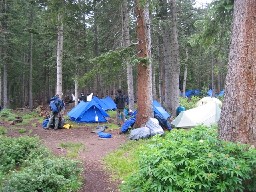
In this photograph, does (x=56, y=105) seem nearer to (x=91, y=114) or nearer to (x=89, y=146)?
(x=91, y=114)

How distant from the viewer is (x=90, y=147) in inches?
370

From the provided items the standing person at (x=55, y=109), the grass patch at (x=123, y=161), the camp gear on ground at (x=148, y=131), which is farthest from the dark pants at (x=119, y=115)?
the grass patch at (x=123, y=161)

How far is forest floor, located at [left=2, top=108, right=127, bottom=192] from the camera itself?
234 inches

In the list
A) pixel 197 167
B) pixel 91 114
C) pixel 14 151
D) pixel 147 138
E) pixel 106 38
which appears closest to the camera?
pixel 197 167

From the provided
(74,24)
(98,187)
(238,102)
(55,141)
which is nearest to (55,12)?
(55,141)

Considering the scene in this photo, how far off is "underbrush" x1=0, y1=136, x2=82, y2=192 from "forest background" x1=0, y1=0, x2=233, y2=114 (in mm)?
3244

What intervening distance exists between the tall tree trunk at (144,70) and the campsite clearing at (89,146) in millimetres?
1185

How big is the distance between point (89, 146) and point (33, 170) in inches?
155

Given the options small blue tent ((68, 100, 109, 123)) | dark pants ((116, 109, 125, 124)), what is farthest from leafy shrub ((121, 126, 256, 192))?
small blue tent ((68, 100, 109, 123))

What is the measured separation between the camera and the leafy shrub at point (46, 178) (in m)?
5.12

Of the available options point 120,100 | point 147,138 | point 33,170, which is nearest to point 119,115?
point 120,100

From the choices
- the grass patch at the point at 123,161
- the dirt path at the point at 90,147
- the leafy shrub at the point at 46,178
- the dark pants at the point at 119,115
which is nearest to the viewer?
the leafy shrub at the point at 46,178

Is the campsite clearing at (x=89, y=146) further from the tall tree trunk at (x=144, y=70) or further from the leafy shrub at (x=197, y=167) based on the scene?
the leafy shrub at (x=197, y=167)

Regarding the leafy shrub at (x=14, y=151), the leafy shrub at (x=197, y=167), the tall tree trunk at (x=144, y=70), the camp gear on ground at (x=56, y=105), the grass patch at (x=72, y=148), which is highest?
the tall tree trunk at (x=144, y=70)
